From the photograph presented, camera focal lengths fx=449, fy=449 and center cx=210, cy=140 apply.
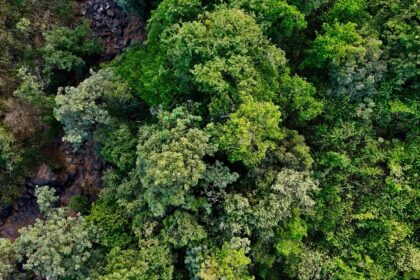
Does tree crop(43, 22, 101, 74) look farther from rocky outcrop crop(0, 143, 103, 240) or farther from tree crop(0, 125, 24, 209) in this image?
rocky outcrop crop(0, 143, 103, 240)

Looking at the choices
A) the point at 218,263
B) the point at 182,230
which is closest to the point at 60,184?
the point at 182,230

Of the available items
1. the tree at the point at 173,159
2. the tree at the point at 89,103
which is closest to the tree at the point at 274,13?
the tree at the point at 173,159

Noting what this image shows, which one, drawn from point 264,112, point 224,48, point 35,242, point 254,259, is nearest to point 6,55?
point 35,242

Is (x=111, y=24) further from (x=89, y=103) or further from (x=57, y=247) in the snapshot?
(x=57, y=247)

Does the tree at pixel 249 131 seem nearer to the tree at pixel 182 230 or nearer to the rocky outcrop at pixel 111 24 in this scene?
the tree at pixel 182 230

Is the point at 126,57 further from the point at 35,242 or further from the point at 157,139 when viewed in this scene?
the point at 35,242

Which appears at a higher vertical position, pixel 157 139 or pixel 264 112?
pixel 264 112
